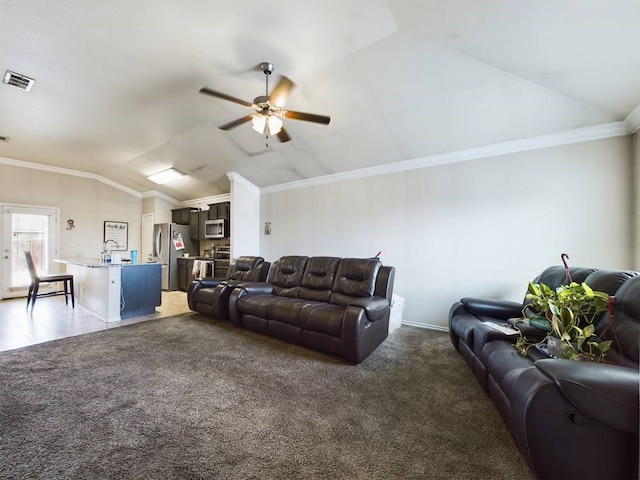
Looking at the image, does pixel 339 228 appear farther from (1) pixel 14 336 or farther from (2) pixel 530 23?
(1) pixel 14 336

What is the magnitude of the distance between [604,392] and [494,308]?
6.16ft

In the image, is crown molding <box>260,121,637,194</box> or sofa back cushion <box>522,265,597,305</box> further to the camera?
crown molding <box>260,121,637,194</box>

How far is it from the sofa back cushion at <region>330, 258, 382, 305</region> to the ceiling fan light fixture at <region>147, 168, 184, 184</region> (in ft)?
15.4

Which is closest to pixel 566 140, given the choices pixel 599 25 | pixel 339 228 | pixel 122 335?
pixel 599 25

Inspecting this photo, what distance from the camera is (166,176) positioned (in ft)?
20.8

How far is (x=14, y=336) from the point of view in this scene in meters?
3.43

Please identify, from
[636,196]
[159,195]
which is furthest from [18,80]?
[636,196]

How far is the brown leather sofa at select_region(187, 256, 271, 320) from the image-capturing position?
408 cm

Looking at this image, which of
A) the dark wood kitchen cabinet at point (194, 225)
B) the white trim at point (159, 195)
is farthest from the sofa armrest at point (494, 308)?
the white trim at point (159, 195)

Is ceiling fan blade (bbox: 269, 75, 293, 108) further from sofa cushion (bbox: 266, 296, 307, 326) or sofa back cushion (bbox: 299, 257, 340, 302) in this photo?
sofa cushion (bbox: 266, 296, 307, 326)

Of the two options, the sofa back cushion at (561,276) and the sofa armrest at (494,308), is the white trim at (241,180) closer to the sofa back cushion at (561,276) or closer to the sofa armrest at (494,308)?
the sofa armrest at (494,308)

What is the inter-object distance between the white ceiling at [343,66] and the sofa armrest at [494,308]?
2068mm

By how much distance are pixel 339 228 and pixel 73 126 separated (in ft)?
15.1

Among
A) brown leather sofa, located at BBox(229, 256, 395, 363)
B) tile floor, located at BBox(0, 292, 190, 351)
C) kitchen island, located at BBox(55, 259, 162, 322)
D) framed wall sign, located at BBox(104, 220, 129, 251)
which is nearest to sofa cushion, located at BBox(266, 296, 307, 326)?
brown leather sofa, located at BBox(229, 256, 395, 363)
